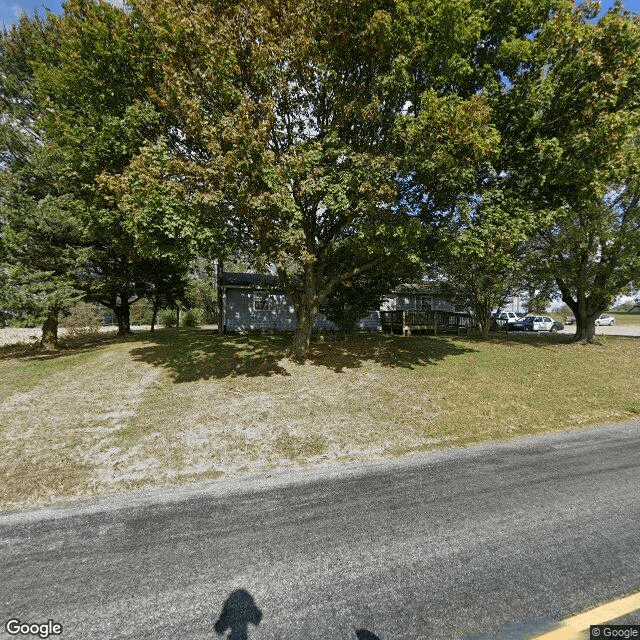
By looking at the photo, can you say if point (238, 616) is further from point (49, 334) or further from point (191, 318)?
point (191, 318)

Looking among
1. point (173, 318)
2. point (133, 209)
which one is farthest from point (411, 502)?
point (173, 318)

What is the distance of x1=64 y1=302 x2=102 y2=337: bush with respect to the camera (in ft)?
88.8

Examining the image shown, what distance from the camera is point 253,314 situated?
23219 mm

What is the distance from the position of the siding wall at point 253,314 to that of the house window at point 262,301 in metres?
0.14

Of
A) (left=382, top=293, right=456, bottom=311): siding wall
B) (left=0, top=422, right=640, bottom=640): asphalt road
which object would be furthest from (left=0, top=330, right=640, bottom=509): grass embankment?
(left=382, top=293, right=456, bottom=311): siding wall

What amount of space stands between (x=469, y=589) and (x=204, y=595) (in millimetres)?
2359

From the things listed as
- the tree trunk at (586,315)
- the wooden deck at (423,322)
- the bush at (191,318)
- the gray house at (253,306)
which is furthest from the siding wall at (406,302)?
the bush at (191,318)

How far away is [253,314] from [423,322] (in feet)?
37.6

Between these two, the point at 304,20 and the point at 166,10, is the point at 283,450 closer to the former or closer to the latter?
the point at 304,20

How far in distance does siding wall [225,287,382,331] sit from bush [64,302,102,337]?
13.2m

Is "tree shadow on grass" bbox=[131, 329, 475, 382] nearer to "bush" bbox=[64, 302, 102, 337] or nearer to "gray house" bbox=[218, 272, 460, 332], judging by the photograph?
"gray house" bbox=[218, 272, 460, 332]

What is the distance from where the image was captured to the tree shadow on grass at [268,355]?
1146 cm

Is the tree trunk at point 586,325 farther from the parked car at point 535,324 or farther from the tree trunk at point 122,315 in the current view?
the tree trunk at point 122,315

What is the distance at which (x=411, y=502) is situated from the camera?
14.5 feet
